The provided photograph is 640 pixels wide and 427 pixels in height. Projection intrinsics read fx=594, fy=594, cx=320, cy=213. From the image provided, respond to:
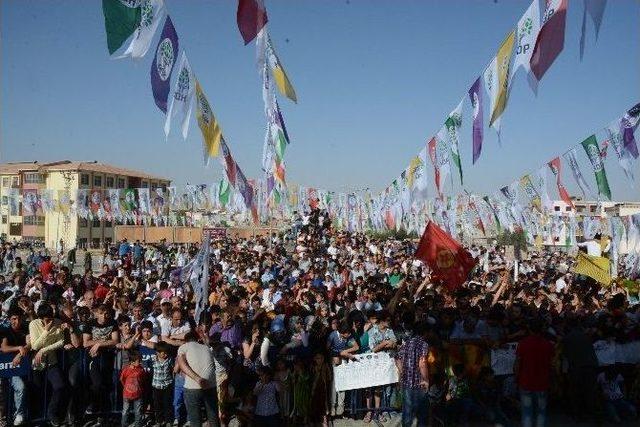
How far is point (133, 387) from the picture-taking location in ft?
24.5

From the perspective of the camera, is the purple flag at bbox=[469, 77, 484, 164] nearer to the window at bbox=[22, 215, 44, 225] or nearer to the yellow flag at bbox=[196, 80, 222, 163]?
the yellow flag at bbox=[196, 80, 222, 163]

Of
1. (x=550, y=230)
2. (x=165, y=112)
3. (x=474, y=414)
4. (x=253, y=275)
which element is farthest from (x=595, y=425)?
(x=550, y=230)

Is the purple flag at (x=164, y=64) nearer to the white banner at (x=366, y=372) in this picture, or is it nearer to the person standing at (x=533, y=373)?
the white banner at (x=366, y=372)

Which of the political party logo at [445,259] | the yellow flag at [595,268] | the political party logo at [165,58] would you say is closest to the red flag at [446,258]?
the political party logo at [445,259]

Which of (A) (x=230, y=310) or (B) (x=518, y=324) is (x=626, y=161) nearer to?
(B) (x=518, y=324)

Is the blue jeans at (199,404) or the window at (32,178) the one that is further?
the window at (32,178)

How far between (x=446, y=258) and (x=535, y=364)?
14.4 feet

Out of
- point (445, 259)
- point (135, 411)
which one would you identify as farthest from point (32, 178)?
point (135, 411)

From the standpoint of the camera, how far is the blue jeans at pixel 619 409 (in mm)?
8297

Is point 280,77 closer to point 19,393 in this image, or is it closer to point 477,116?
point 477,116

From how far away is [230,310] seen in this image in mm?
9297

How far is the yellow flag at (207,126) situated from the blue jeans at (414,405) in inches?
222

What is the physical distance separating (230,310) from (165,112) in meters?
3.17

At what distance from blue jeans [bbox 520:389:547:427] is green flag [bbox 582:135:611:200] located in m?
9.03
